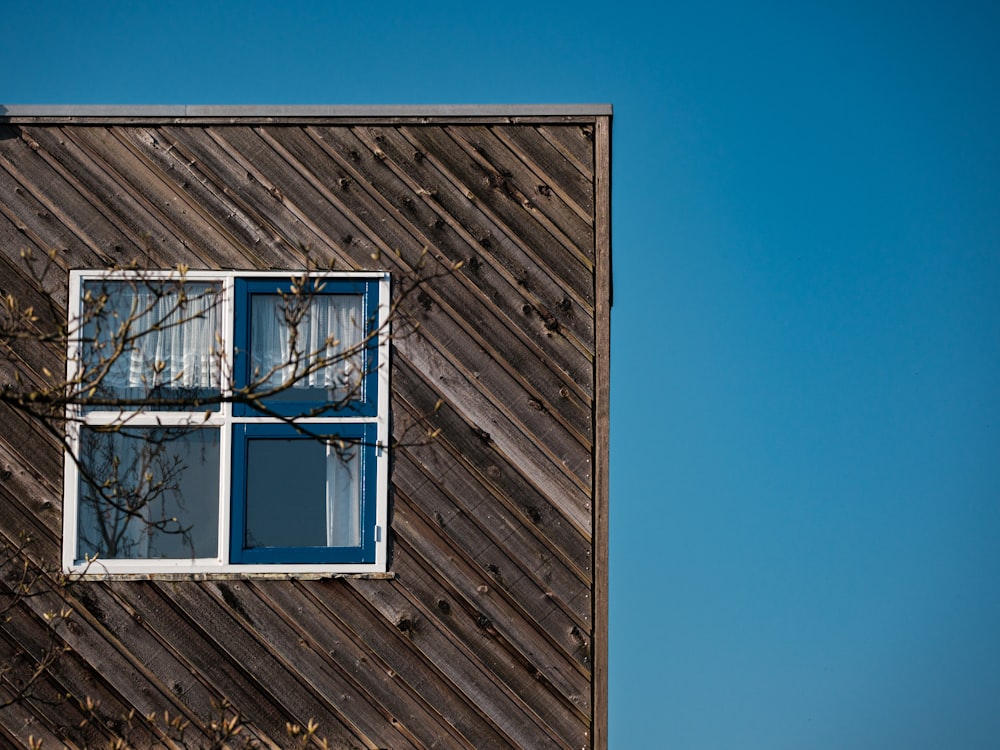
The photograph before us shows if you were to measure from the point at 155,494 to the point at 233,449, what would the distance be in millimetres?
443

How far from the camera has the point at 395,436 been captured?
523cm

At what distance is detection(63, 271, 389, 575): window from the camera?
5148 millimetres

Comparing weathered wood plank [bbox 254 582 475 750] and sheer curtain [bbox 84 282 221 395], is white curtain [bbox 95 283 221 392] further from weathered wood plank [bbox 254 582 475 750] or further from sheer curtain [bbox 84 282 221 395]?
weathered wood plank [bbox 254 582 475 750]

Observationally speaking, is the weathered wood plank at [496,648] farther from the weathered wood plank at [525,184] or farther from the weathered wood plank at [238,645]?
the weathered wood plank at [525,184]

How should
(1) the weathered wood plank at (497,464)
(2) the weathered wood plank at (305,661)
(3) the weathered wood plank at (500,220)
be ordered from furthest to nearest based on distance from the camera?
1. (3) the weathered wood plank at (500,220)
2. (1) the weathered wood plank at (497,464)
3. (2) the weathered wood plank at (305,661)

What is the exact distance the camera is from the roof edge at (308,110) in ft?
17.5

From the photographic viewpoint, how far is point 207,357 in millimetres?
5246

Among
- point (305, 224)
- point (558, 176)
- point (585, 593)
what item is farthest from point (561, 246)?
point (585, 593)

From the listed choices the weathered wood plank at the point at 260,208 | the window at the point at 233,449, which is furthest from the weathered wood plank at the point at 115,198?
the weathered wood plank at the point at 260,208

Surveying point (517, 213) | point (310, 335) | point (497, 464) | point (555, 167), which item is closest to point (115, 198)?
point (310, 335)

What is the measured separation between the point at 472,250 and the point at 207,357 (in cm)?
148

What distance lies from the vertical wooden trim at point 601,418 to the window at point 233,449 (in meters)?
1.09

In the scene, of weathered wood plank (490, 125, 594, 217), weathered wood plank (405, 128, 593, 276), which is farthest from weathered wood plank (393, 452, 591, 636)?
weathered wood plank (490, 125, 594, 217)

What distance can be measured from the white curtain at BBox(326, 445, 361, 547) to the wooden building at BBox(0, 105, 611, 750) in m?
0.18
